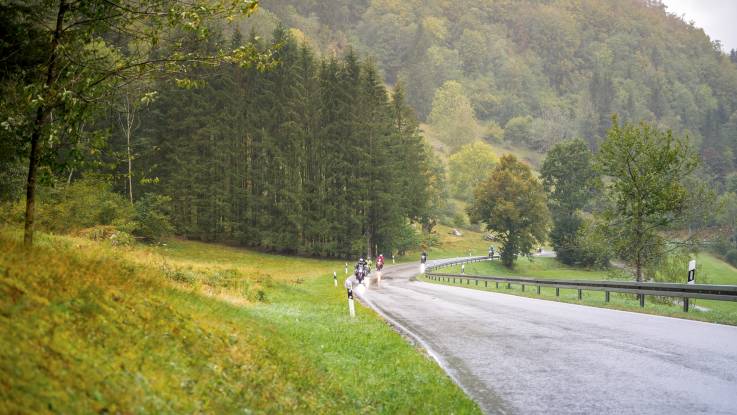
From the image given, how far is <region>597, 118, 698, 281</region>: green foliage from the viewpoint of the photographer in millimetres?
26094

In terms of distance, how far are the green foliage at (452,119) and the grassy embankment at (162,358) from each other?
143 metres

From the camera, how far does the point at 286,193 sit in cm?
5331

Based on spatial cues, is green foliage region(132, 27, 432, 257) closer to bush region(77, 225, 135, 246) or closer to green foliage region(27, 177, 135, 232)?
green foliage region(27, 177, 135, 232)

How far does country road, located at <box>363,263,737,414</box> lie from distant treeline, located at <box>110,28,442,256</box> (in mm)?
40526

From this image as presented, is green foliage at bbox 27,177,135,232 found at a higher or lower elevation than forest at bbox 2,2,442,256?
lower

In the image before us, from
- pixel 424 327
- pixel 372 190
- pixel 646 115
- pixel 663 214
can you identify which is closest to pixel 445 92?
pixel 646 115

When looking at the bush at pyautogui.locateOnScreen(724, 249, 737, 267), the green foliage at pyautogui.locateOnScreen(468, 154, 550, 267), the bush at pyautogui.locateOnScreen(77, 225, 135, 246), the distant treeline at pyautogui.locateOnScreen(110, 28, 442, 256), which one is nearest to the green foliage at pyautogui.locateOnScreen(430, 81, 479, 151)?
the bush at pyautogui.locateOnScreen(724, 249, 737, 267)

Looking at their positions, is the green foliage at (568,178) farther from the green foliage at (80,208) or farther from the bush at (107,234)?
the bush at (107,234)

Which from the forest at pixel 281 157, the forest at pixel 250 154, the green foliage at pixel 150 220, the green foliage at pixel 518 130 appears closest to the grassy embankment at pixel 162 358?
the forest at pixel 250 154

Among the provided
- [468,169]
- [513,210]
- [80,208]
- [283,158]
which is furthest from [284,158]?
[468,169]

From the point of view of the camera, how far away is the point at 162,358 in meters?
5.71

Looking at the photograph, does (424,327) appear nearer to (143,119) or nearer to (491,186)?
(143,119)

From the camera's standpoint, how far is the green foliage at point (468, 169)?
120 metres

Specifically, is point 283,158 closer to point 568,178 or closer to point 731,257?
point 568,178
